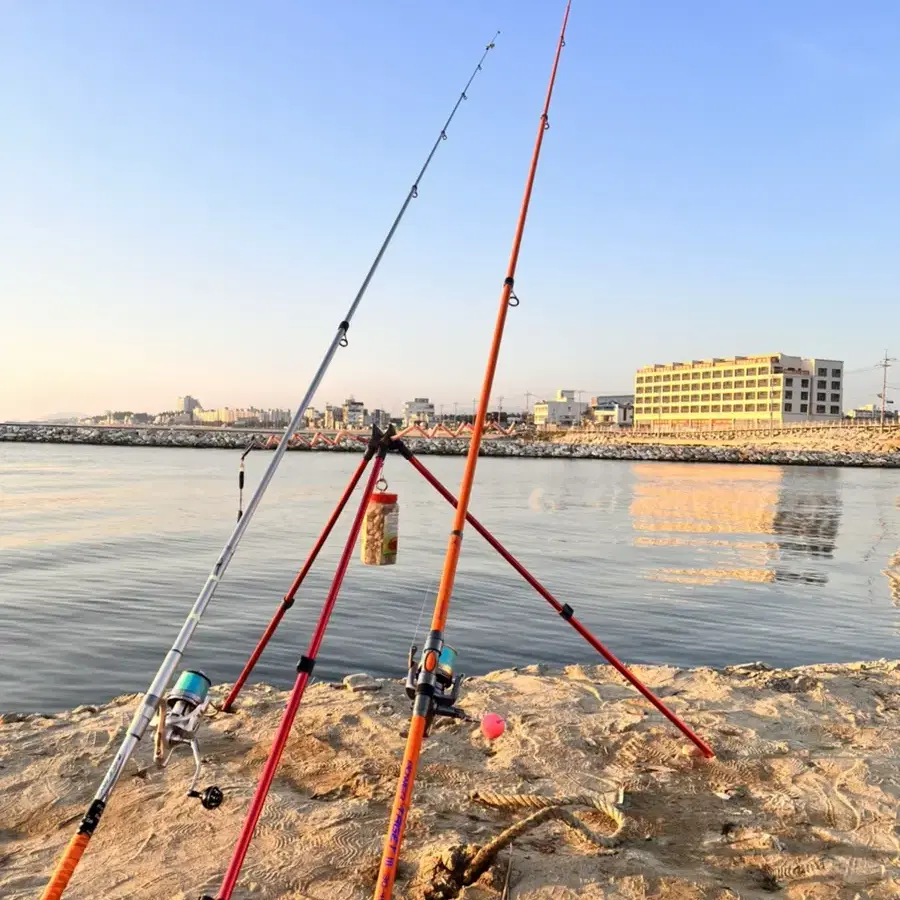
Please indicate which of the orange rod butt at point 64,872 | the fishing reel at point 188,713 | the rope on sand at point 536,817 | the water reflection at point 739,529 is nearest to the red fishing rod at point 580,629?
the rope on sand at point 536,817

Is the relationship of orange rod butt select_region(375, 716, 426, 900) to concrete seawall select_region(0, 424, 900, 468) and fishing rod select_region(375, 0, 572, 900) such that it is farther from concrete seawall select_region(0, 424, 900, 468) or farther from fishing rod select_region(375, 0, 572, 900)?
concrete seawall select_region(0, 424, 900, 468)

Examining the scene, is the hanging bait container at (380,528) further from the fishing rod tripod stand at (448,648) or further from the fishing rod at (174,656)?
the fishing rod at (174,656)

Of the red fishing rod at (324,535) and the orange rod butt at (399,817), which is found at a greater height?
the red fishing rod at (324,535)

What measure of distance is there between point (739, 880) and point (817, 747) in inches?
87.3

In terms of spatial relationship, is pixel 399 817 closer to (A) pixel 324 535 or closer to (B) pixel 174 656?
(B) pixel 174 656

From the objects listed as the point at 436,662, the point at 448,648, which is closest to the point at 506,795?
the point at 448,648

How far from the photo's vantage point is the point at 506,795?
4465 millimetres

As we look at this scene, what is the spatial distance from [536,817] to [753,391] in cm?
15142

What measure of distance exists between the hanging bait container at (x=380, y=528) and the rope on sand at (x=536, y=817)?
1.53 metres

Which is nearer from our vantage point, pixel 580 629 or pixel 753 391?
pixel 580 629

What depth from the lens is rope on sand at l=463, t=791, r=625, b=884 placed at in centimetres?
364

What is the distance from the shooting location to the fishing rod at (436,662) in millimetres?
2861

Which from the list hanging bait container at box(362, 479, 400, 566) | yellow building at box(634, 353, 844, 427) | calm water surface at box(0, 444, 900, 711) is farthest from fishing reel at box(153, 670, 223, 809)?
yellow building at box(634, 353, 844, 427)

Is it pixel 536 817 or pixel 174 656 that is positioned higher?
pixel 174 656
